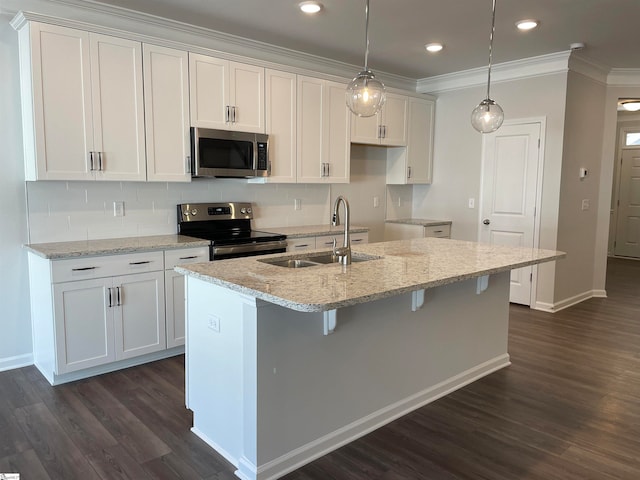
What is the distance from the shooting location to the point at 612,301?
570 centimetres

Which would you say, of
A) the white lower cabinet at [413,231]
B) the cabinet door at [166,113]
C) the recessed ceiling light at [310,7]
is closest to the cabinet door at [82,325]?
the cabinet door at [166,113]

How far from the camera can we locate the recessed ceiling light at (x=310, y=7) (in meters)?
3.50

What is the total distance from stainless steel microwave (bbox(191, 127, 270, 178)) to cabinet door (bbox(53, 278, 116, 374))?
4.07ft

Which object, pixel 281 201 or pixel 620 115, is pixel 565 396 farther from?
pixel 620 115

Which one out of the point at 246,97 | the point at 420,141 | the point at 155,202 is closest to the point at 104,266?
the point at 155,202

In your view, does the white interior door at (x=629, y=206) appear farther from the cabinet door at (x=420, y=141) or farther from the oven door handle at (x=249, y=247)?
→ the oven door handle at (x=249, y=247)

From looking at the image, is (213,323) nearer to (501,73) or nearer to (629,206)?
(501,73)

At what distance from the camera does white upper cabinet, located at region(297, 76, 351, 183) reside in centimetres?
466

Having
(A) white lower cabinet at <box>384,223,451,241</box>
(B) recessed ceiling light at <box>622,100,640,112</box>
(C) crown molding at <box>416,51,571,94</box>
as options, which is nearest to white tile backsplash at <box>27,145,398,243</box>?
(A) white lower cabinet at <box>384,223,451,241</box>

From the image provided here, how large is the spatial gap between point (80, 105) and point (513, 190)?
14.4ft

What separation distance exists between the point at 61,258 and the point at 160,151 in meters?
1.12

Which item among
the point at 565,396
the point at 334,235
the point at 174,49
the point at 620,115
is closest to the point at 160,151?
the point at 174,49

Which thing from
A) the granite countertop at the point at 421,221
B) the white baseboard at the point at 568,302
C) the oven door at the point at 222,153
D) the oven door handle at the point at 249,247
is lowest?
the white baseboard at the point at 568,302

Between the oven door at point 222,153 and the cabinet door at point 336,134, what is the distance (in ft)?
3.11
